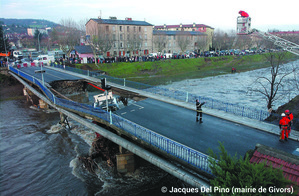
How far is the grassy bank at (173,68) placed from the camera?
49469 mm

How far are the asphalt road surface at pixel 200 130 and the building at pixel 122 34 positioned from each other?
1578 inches

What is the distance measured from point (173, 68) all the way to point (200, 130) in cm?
4537

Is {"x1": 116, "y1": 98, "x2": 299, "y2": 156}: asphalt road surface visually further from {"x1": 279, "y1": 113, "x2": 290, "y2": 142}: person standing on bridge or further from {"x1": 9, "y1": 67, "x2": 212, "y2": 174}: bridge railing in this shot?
{"x1": 9, "y1": 67, "x2": 212, "y2": 174}: bridge railing

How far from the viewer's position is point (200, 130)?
560 inches

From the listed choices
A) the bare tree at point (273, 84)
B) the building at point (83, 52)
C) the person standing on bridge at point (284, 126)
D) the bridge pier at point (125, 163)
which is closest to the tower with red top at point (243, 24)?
the bare tree at point (273, 84)

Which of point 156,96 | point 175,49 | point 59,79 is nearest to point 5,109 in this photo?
point 59,79

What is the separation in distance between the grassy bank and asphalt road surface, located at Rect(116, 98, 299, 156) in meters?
28.0

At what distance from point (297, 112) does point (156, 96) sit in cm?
1248

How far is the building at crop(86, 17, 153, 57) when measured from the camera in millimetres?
58750

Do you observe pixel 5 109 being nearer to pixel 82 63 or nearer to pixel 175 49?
pixel 82 63

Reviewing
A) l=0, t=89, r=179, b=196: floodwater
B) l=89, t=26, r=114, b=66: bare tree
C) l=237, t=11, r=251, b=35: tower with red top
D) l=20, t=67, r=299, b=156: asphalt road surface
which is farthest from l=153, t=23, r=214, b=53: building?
l=20, t=67, r=299, b=156: asphalt road surface

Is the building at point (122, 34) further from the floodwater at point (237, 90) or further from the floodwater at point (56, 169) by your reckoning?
the floodwater at point (56, 169)

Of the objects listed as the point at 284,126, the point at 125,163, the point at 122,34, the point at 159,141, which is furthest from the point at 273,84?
the point at 122,34

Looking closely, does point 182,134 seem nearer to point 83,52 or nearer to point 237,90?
point 237,90
